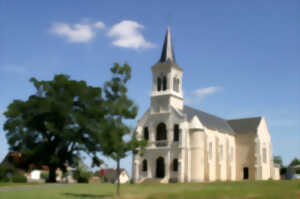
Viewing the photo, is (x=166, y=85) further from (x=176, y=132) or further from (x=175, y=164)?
(x=175, y=164)

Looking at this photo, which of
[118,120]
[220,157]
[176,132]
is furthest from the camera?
[220,157]

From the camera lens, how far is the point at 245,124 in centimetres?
7119

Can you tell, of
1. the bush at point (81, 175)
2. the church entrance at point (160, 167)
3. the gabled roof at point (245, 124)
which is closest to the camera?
the bush at point (81, 175)

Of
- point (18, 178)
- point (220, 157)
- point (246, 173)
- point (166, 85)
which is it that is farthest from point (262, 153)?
point (18, 178)

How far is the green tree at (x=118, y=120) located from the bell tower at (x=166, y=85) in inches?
1033

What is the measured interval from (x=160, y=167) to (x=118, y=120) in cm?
2821

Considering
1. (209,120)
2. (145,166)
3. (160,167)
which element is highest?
(209,120)

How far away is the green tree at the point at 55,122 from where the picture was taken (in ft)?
158

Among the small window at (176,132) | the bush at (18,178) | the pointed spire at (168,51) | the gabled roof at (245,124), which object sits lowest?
the bush at (18,178)

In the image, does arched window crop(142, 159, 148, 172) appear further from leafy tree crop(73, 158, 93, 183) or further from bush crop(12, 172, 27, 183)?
bush crop(12, 172, 27, 183)

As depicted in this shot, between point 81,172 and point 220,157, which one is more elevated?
point 220,157

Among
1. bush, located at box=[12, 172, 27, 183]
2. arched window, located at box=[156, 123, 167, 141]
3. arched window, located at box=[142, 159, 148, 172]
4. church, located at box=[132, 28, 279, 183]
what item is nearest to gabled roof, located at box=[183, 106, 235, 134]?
church, located at box=[132, 28, 279, 183]

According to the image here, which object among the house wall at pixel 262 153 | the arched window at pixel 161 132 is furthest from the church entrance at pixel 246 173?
the arched window at pixel 161 132

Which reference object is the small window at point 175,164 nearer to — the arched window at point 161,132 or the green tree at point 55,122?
the arched window at point 161,132
